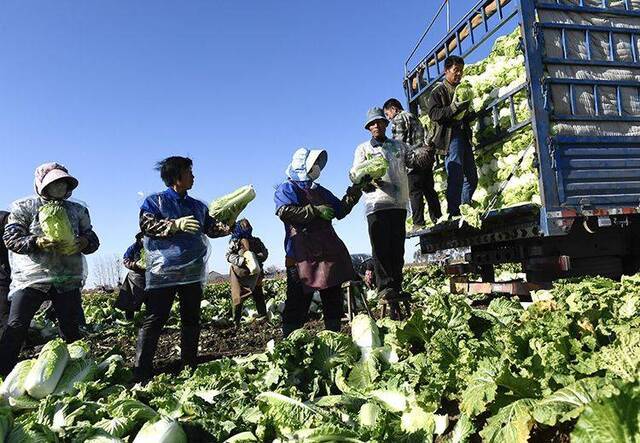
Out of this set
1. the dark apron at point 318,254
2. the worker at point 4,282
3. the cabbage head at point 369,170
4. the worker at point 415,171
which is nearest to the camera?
the dark apron at point 318,254

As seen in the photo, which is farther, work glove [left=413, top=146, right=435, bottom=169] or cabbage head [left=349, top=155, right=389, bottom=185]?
work glove [left=413, top=146, right=435, bottom=169]

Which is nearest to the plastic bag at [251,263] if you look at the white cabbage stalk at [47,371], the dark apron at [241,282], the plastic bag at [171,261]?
the dark apron at [241,282]

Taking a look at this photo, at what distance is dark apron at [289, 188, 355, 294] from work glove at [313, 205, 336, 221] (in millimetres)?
148

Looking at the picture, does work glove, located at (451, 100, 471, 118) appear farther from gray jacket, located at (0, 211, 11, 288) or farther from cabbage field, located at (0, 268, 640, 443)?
gray jacket, located at (0, 211, 11, 288)

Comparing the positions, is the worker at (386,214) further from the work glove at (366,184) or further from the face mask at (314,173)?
the face mask at (314,173)

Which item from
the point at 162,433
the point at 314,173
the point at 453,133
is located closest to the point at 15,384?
the point at 162,433

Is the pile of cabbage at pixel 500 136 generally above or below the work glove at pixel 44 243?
above

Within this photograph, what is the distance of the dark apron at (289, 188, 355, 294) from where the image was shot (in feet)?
16.2

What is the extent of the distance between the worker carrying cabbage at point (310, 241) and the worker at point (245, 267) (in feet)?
13.1

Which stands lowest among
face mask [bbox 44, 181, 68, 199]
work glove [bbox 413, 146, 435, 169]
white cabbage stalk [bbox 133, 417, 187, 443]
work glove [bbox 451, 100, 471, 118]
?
white cabbage stalk [bbox 133, 417, 187, 443]

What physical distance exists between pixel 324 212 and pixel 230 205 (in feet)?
3.12

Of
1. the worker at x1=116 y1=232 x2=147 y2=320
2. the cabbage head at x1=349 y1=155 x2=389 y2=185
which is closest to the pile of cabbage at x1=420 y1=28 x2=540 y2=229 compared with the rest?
the cabbage head at x1=349 y1=155 x2=389 y2=185

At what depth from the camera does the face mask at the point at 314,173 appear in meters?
5.12

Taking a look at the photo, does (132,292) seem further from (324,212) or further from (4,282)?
(324,212)
